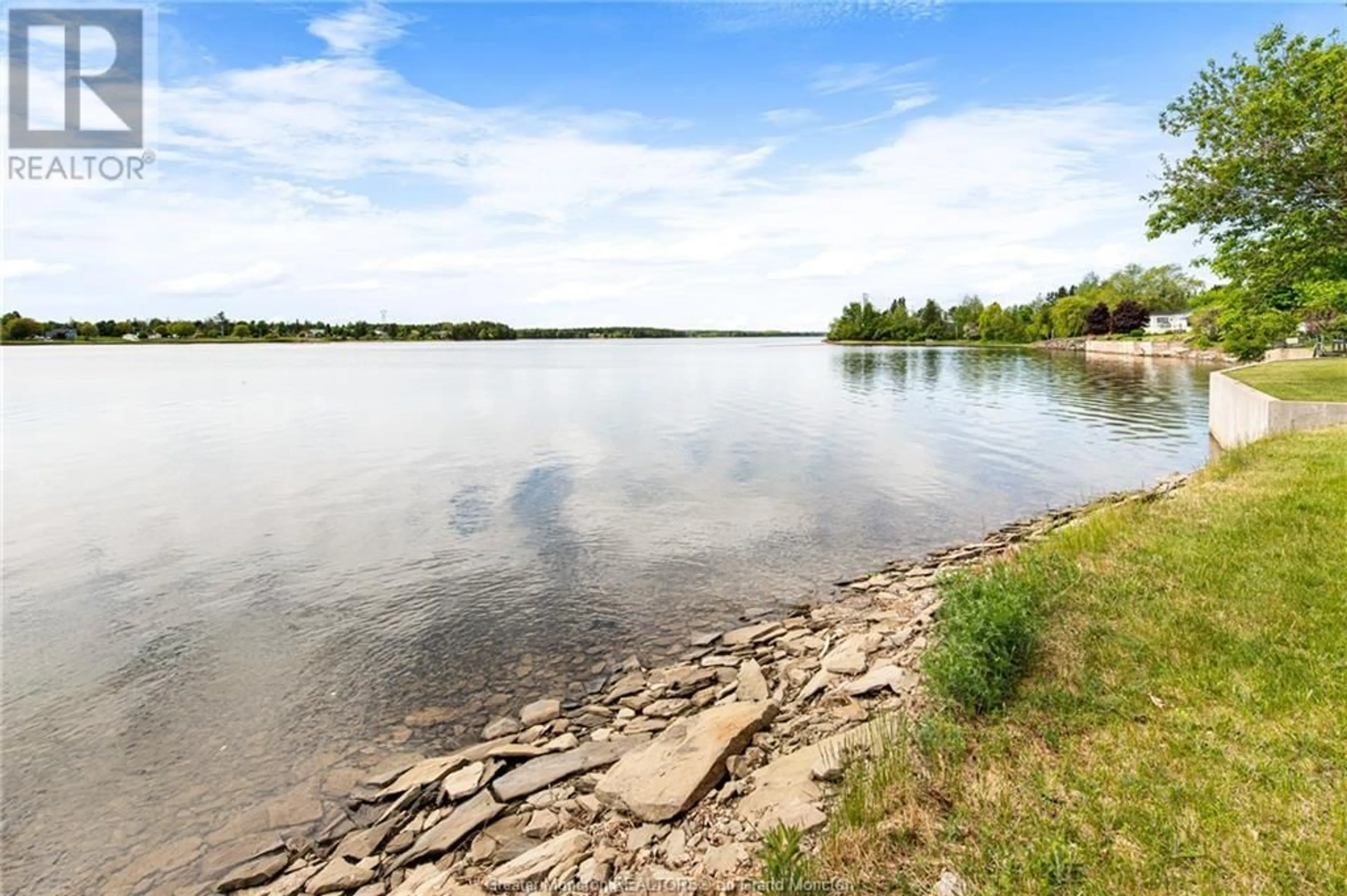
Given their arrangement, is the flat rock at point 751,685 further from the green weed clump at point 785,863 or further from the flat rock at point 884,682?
the green weed clump at point 785,863

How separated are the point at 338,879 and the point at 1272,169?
1993 cm

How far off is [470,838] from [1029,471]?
73.3 feet

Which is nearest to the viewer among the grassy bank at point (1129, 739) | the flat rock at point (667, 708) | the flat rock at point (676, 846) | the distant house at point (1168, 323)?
the grassy bank at point (1129, 739)

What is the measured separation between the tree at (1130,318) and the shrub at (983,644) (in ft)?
469

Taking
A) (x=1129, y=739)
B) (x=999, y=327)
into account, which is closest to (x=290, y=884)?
(x=1129, y=739)

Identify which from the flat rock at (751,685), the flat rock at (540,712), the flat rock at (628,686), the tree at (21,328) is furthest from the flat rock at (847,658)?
the tree at (21,328)

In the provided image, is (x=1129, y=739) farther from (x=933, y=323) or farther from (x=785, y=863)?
(x=933, y=323)

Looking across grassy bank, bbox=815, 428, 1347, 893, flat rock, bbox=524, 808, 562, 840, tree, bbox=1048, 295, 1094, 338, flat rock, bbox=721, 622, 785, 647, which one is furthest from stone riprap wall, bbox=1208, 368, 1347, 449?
tree, bbox=1048, 295, 1094, 338

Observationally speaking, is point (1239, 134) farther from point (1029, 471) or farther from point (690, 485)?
point (690, 485)

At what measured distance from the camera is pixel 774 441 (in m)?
30.2

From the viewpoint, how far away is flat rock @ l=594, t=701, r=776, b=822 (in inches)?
232

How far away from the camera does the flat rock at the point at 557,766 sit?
698cm

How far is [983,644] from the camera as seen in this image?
257 inches

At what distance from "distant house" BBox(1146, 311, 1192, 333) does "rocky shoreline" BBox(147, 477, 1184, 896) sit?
5039 inches
